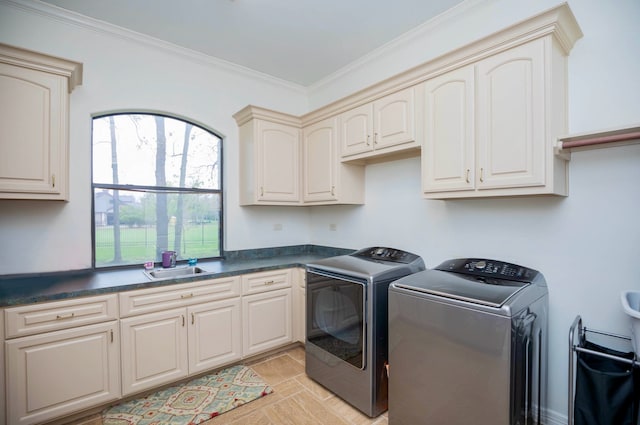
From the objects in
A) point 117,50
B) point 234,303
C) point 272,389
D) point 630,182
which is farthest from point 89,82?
point 630,182

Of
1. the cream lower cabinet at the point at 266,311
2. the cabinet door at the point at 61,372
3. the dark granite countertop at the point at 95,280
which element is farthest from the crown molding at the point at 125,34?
the cabinet door at the point at 61,372

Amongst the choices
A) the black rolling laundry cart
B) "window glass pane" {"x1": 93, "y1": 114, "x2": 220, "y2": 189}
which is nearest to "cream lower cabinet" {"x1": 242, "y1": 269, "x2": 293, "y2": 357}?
"window glass pane" {"x1": 93, "y1": 114, "x2": 220, "y2": 189}

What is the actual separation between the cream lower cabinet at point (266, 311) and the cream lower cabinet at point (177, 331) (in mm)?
84

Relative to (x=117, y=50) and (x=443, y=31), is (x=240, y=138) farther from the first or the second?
(x=443, y=31)

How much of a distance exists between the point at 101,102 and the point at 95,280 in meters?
1.46

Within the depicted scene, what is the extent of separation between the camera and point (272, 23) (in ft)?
8.17

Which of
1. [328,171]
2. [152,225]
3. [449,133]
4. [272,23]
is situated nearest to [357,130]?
[328,171]

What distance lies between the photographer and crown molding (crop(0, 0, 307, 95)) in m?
2.21

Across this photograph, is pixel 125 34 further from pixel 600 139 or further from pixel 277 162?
pixel 600 139

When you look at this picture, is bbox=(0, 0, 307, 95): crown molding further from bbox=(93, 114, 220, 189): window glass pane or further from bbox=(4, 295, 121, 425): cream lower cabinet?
bbox=(4, 295, 121, 425): cream lower cabinet

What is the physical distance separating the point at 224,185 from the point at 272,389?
79.5 inches

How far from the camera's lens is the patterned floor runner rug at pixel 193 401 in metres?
1.97

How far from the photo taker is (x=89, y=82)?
7.97 feet

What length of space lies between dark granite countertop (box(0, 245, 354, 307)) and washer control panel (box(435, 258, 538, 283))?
1.26 meters
